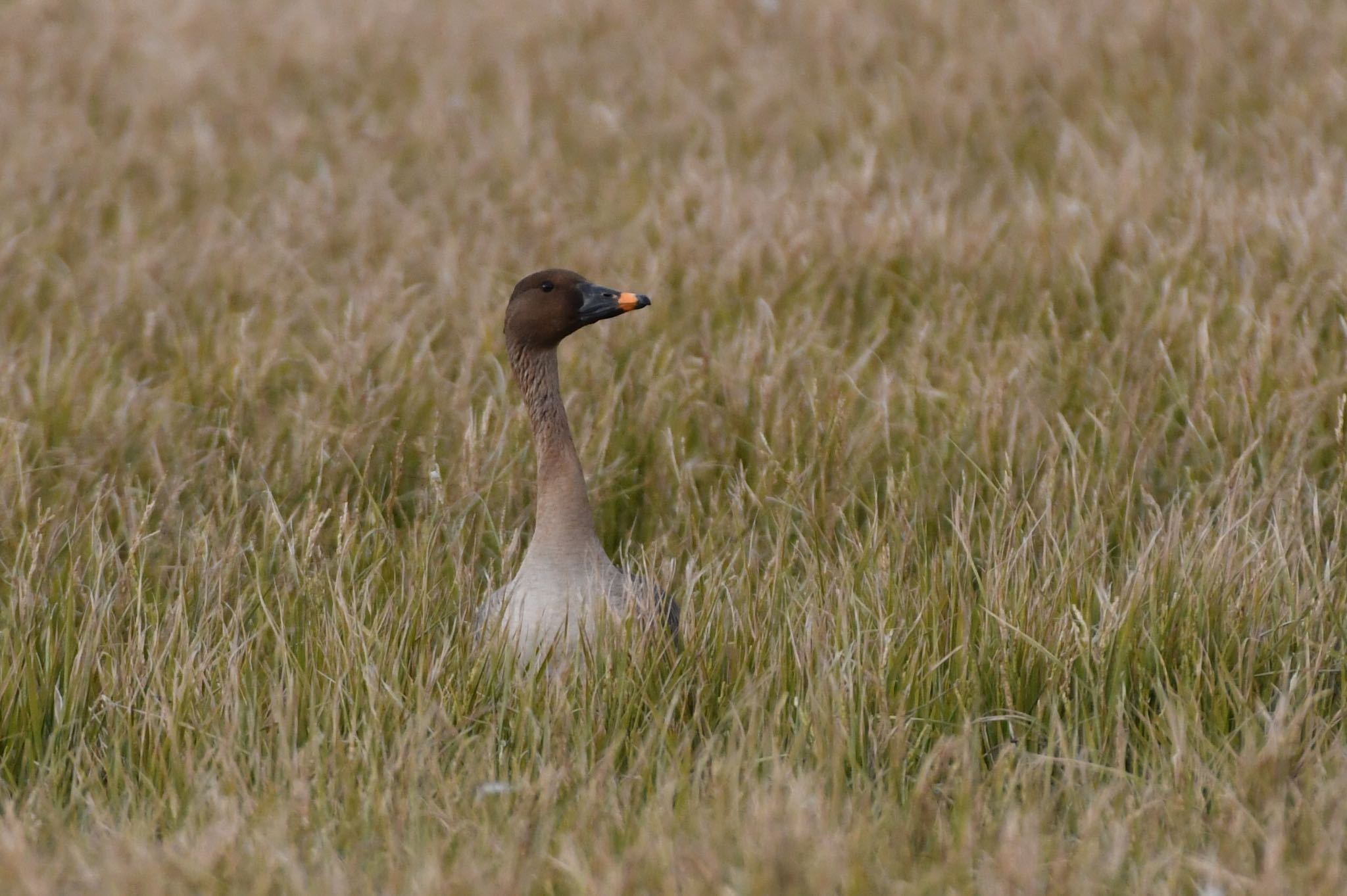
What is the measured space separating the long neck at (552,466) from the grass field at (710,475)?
0.27 m

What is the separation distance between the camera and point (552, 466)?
169 inches

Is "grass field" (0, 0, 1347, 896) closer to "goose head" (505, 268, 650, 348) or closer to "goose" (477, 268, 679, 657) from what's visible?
"goose" (477, 268, 679, 657)

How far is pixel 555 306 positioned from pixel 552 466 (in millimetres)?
479

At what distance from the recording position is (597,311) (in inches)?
177

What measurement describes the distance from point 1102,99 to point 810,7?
2624 millimetres

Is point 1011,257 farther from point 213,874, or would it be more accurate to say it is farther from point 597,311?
point 213,874

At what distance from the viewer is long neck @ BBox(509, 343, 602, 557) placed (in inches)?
163

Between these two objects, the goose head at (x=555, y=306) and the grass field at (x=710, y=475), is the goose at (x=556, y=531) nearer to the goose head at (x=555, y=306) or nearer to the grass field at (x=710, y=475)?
the goose head at (x=555, y=306)

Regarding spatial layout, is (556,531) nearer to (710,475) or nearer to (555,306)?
(555,306)

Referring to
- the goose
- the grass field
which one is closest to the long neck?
the goose

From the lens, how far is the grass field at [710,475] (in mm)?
3156

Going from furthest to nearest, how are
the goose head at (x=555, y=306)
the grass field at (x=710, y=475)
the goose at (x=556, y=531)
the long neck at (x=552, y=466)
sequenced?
the goose head at (x=555, y=306) → the long neck at (x=552, y=466) → the goose at (x=556, y=531) → the grass field at (x=710, y=475)

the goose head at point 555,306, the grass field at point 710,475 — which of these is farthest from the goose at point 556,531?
the grass field at point 710,475

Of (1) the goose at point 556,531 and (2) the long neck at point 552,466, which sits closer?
(1) the goose at point 556,531
